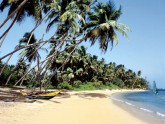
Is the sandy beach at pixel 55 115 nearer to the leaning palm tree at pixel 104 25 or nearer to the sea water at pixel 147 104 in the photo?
the sea water at pixel 147 104

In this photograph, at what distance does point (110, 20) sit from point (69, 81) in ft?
73.8

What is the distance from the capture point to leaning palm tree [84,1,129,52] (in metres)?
27.0

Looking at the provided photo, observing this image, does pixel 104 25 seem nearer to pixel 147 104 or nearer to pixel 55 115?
pixel 147 104

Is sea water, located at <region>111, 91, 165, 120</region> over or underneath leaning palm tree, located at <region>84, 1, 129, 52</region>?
underneath

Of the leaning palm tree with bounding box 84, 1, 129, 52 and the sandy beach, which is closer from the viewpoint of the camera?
the sandy beach

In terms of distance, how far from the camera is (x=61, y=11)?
29062 mm

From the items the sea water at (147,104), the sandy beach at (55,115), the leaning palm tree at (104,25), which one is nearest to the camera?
the sandy beach at (55,115)

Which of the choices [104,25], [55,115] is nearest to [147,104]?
[104,25]

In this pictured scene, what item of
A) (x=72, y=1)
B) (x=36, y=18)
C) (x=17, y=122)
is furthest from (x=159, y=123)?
(x=72, y=1)

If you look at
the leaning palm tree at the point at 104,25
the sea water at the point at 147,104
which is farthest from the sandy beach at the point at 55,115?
the leaning palm tree at the point at 104,25

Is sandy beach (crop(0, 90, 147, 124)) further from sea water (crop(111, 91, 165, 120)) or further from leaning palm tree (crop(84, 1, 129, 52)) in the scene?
leaning palm tree (crop(84, 1, 129, 52))

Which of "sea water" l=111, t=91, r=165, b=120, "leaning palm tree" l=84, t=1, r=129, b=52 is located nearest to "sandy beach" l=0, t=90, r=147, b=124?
"sea water" l=111, t=91, r=165, b=120

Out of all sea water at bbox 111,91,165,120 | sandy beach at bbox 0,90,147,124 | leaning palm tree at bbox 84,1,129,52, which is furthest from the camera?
leaning palm tree at bbox 84,1,129,52

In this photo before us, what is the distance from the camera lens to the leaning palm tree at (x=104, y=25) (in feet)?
88.4
